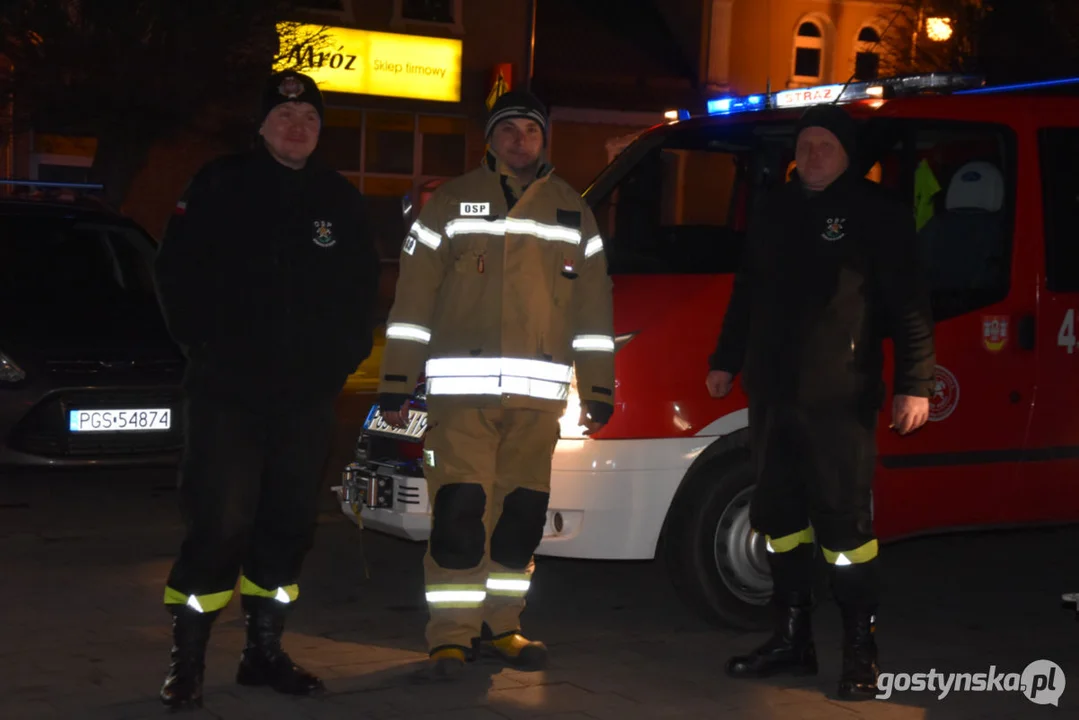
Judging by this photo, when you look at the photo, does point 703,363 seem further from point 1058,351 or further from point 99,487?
point 99,487

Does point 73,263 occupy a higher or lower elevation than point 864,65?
lower

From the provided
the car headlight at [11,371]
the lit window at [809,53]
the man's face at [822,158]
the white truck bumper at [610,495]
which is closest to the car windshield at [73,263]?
the car headlight at [11,371]

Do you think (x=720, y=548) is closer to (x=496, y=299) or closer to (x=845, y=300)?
(x=845, y=300)

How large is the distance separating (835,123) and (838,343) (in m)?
0.74

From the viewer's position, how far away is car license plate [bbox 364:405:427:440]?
645 centimetres

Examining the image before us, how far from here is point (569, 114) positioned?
28203 millimetres

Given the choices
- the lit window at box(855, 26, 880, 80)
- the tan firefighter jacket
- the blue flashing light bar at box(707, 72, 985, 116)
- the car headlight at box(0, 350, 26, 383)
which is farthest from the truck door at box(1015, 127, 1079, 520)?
the lit window at box(855, 26, 880, 80)

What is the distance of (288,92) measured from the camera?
5289mm

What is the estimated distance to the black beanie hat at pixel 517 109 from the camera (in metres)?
5.67

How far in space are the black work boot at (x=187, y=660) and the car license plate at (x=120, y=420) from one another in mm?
3825

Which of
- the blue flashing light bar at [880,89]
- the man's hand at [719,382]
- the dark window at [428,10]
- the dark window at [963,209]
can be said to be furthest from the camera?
the dark window at [428,10]

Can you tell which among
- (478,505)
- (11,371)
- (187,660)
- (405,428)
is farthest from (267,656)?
(11,371)

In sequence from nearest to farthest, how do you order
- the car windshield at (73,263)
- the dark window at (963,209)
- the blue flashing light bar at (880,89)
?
the dark window at (963,209), the blue flashing light bar at (880,89), the car windshield at (73,263)

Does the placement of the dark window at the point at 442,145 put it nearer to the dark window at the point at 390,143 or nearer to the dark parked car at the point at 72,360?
the dark window at the point at 390,143
